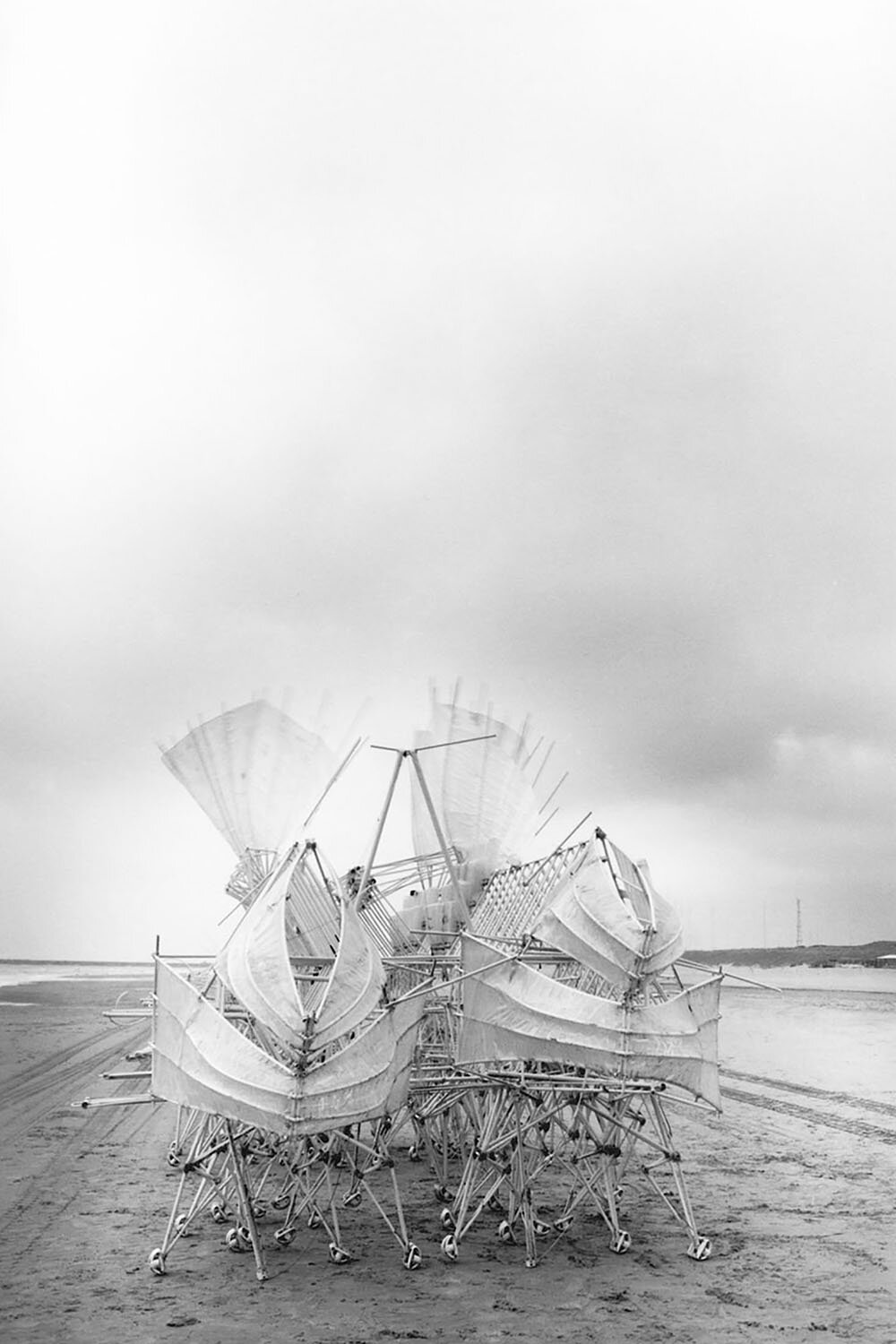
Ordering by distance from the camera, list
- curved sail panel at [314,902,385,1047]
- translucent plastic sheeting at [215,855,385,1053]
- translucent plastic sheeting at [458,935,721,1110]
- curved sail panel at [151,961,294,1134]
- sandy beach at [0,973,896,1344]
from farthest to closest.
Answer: translucent plastic sheeting at [458,935,721,1110] < curved sail panel at [314,902,385,1047] < translucent plastic sheeting at [215,855,385,1053] < curved sail panel at [151,961,294,1134] < sandy beach at [0,973,896,1344]

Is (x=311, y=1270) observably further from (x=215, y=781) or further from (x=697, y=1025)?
(x=215, y=781)

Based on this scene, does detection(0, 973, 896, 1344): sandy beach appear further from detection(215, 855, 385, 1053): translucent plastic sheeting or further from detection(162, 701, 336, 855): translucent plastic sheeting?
detection(162, 701, 336, 855): translucent plastic sheeting

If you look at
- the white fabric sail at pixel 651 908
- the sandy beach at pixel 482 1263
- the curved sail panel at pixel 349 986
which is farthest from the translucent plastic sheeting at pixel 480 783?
the curved sail panel at pixel 349 986

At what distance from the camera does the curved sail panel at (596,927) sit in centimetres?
1228

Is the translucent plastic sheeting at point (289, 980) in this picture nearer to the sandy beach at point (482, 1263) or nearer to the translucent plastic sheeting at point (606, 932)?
the translucent plastic sheeting at point (606, 932)

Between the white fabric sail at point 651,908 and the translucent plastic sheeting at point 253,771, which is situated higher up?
the translucent plastic sheeting at point 253,771

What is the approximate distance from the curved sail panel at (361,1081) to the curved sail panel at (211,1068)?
0.18m

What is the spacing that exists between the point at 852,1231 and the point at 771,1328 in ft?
13.1

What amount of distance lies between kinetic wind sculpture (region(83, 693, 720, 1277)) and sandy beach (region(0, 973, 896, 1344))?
14.2 inches

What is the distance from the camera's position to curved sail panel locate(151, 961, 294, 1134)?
405 inches

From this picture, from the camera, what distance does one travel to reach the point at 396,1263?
11.8 metres

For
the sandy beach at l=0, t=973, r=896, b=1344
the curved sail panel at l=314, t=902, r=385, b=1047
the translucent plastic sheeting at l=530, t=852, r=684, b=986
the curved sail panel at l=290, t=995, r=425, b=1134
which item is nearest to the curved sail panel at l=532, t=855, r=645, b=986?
the translucent plastic sheeting at l=530, t=852, r=684, b=986

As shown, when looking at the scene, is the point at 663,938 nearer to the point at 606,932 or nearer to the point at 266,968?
the point at 606,932

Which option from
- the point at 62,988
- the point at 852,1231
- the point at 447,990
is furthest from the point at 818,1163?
the point at 62,988
